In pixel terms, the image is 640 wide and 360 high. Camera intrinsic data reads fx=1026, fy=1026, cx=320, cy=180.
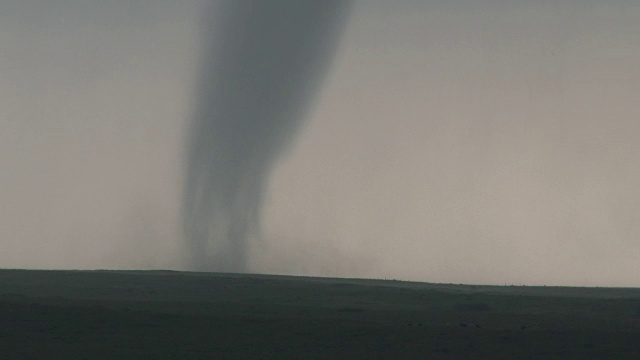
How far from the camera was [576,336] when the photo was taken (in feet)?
150

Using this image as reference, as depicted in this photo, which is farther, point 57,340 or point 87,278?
point 87,278

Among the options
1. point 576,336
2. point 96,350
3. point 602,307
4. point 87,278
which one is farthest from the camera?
point 87,278

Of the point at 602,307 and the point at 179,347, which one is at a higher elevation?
the point at 602,307

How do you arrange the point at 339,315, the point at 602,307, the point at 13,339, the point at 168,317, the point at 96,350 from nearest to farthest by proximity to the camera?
the point at 96,350, the point at 13,339, the point at 168,317, the point at 339,315, the point at 602,307

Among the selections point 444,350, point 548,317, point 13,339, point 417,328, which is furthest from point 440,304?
point 13,339

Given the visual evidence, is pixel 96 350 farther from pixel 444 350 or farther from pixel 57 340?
pixel 444 350

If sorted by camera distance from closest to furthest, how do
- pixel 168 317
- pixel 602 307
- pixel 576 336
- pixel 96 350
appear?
pixel 96 350, pixel 576 336, pixel 168 317, pixel 602 307

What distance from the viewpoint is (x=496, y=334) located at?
151 feet

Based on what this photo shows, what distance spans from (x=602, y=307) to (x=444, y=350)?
33304mm

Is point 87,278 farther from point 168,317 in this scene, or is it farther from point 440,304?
point 168,317

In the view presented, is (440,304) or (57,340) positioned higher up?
(440,304)

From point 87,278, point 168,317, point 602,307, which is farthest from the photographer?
point 87,278

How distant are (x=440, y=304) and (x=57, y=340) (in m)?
38.9

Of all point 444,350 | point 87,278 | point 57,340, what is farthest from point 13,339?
point 87,278
